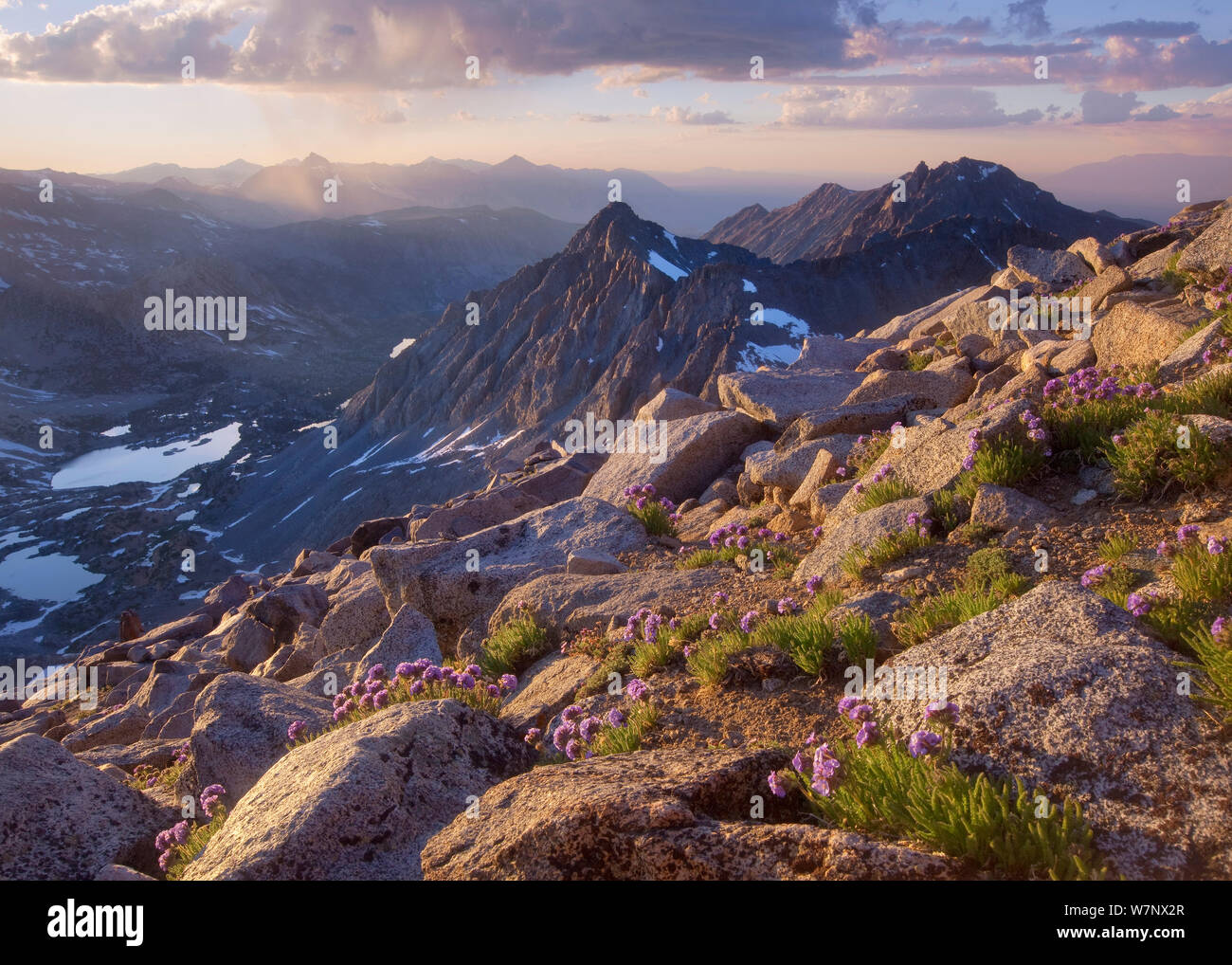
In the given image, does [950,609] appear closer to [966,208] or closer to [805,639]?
[805,639]

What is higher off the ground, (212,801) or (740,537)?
(740,537)

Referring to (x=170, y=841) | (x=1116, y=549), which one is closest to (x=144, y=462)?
(x=170, y=841)

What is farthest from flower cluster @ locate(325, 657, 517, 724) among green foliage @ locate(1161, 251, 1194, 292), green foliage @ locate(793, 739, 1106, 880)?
green foliage @ locate(1161, 251, 1194, 292)

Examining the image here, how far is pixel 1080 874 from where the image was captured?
126 inches

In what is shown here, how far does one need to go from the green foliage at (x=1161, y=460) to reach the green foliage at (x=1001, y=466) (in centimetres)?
64

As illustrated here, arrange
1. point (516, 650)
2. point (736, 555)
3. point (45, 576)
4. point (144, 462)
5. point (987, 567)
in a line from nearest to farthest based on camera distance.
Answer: point (987, 567) → point (516, 650) → point (736, 555) → point (45, 576) → point (144, 462)

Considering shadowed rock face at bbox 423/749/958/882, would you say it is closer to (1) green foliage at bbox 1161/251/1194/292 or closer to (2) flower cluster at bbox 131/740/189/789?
(2) flower cluster at bbox 131/740/189/789

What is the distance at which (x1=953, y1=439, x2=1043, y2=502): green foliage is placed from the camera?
721 cm

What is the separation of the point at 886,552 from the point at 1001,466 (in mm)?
1276

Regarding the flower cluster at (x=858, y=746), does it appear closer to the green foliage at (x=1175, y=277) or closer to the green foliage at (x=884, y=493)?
the green foliage at (x=884, y=493)

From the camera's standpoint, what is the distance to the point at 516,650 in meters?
8.39

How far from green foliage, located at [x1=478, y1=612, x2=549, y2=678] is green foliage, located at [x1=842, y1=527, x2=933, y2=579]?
314cm

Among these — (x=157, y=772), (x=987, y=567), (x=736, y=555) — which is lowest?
(x=157, y=772)
